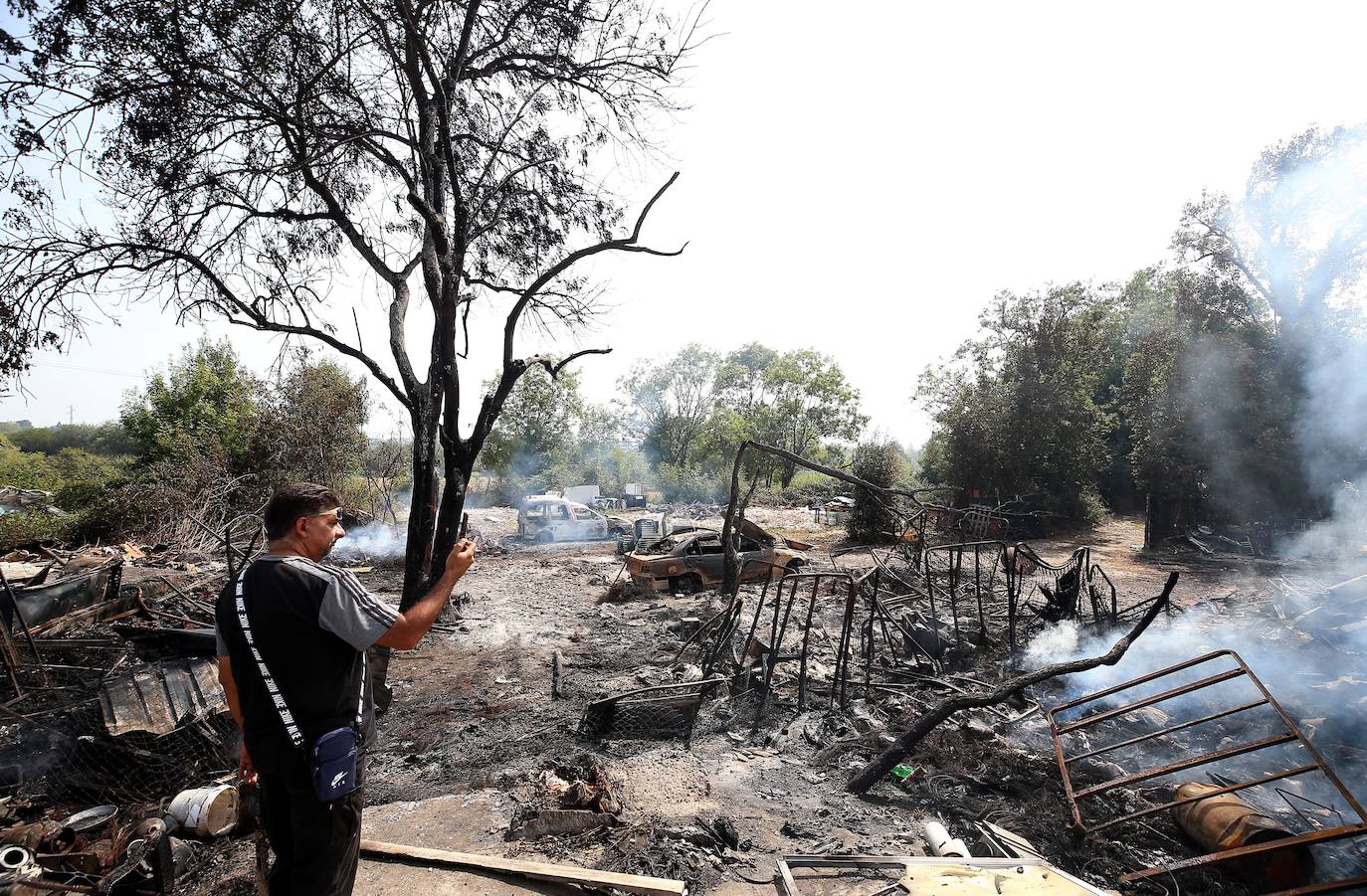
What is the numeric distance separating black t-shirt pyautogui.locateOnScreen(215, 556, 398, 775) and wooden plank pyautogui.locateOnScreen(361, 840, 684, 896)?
174cm

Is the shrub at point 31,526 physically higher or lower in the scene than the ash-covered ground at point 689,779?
higher

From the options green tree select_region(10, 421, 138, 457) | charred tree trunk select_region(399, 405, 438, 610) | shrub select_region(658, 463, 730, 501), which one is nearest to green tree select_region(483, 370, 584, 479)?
shrub select_region(658, 463, 730, 501)

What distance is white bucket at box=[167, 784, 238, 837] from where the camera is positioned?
11.8 ft

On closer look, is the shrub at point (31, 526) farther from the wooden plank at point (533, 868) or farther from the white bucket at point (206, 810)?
the wooden plank at point (533, 868)

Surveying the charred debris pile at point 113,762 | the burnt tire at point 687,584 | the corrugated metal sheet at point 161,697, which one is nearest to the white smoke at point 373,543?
the burnt tire at point 687,584

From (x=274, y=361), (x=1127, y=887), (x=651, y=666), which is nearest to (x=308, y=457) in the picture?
(x=274, y=361)

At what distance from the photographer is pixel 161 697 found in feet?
14.7

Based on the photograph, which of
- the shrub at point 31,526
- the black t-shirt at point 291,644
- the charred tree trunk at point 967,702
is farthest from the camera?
the shrub at point 31,526

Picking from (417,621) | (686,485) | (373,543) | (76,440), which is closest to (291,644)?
(417,621)

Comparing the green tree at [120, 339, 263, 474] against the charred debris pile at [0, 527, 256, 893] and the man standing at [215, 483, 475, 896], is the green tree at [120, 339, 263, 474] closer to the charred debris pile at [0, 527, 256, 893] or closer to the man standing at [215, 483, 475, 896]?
the charred debris pile at [0, 527, 256, 893]

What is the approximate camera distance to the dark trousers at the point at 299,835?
226 cm

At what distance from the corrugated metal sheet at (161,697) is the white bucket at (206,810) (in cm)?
99

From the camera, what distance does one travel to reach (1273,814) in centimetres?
406

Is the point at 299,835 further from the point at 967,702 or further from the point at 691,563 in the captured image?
the point at 691,563
